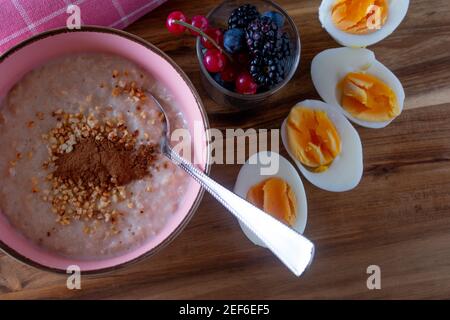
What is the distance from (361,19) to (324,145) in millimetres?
310

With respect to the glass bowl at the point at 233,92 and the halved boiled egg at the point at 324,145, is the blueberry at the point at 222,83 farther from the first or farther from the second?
the halved boiled egg at the point at 324,145

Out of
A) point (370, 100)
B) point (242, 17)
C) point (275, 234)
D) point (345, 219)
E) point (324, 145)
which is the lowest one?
point (275, 234)

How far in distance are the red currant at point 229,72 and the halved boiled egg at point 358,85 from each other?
0.71ft

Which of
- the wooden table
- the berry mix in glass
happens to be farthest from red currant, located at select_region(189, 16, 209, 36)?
the wooden table

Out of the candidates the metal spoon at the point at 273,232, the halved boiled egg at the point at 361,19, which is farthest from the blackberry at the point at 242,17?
the metal spoon at the point at 273,232

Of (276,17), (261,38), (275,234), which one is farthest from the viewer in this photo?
(276,17)

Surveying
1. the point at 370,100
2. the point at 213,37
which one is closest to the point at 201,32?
the point at 213,37

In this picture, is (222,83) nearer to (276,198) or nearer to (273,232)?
(276,198)

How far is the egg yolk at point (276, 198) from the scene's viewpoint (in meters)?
1.24

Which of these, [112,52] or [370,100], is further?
[370,100]

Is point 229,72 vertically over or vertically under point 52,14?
under

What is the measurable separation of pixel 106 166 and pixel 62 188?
0.34 ft

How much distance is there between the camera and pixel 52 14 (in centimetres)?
118

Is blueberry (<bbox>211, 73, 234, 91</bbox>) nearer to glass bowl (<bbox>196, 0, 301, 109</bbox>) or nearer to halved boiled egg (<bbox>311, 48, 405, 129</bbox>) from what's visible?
glass bowl (<bbox>196, 0, 301, 109</bbox>)
